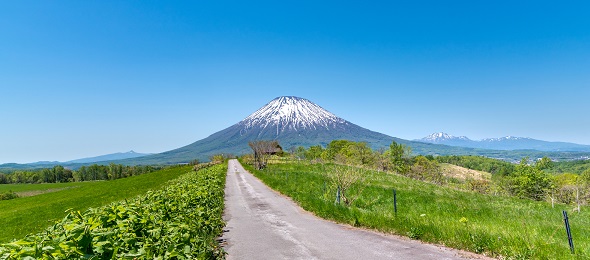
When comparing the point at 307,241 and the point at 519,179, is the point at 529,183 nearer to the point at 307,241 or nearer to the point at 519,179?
the point at 519,179

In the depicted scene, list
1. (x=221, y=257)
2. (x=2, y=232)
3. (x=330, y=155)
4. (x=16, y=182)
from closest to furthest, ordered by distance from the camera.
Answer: (x=221, y=257) → (x=2, y=232) → (x=330, y=155) → (x=16, y=182)

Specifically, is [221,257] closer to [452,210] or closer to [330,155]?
[452,210]

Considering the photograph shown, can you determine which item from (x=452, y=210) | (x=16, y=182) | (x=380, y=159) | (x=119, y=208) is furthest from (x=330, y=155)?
(x=16, y=182)

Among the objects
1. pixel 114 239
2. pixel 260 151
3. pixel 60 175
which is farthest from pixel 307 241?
pixel 60 175

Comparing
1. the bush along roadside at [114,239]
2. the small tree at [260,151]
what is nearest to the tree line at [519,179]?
the small tree at [260,151]

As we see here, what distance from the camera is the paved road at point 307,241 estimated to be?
33.0 feet

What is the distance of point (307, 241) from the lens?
12.0 meters

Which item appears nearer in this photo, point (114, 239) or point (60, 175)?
point (114, 239)

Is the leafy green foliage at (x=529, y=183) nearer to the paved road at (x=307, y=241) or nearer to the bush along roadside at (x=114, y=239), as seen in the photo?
the paved road at (x=307, y=241)

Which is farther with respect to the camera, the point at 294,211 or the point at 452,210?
the point at 452,210

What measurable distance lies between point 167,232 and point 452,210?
65.5ft

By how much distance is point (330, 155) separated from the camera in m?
125

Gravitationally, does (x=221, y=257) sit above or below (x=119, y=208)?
below

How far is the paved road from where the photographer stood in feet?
33.0
